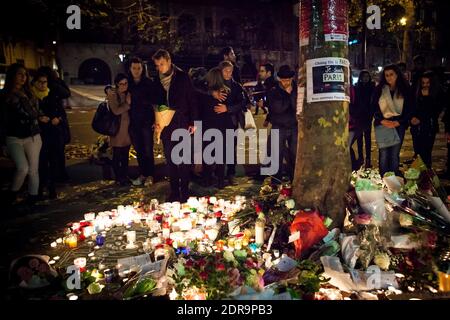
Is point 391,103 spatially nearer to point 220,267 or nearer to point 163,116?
point 163,116

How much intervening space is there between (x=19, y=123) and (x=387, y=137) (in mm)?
5649

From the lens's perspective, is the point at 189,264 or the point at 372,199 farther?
the point at 372,199

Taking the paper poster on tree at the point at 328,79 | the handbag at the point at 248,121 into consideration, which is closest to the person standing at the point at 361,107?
the handbag at the point at 248,121

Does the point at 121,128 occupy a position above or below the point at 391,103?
below

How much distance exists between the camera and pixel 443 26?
4047 cm

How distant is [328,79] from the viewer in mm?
4336

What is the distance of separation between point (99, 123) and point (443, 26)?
4287 cm

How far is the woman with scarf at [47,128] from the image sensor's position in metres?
6.82

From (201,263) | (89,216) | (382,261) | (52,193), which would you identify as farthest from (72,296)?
(52,193)

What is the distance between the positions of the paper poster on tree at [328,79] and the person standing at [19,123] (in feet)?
13.7

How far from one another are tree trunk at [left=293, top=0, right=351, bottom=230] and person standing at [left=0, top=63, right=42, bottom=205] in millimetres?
4022

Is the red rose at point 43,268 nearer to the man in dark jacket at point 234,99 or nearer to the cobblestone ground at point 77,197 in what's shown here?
the cobblestone ground at point 77,197

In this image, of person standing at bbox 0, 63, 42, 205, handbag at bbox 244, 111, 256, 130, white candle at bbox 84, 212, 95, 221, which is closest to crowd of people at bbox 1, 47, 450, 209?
person standing at bbox 0, 63, 42, 205
